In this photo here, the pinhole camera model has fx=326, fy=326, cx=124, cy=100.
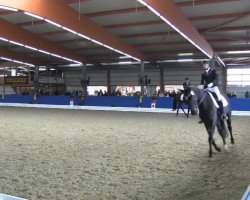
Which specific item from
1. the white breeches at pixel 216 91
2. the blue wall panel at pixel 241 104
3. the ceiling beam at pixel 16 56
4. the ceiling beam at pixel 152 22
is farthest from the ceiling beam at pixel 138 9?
the ceiling beam at pixel 16 56

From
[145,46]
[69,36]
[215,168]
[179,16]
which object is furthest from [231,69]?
[215,168]

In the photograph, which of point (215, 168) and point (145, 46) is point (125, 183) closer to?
point (215, 168)

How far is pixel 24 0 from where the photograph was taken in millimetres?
14656

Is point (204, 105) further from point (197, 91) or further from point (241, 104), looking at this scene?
point (241, 104)

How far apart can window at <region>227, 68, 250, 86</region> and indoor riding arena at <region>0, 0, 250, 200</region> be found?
0.12 m

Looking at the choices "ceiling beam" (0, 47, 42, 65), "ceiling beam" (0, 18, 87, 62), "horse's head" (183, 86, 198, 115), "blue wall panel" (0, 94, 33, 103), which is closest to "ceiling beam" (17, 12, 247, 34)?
"ceiling beam" (0, 18, 87, 62)

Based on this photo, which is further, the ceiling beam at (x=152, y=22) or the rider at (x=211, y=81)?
the ceiling beam at (x=152, y=22)

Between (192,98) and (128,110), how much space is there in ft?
54.4

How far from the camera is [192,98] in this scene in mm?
6965

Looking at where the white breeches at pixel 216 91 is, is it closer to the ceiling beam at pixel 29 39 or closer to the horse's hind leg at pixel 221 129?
the horse's hind leg at pixel 221 129

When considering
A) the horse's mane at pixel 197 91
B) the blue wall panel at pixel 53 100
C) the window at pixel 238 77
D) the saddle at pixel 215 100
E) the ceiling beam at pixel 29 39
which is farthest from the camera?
the window at pixel 238 77

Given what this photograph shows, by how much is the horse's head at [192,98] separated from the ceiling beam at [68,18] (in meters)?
10.1

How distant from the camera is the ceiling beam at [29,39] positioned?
23.1 m

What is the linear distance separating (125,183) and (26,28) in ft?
74.9
